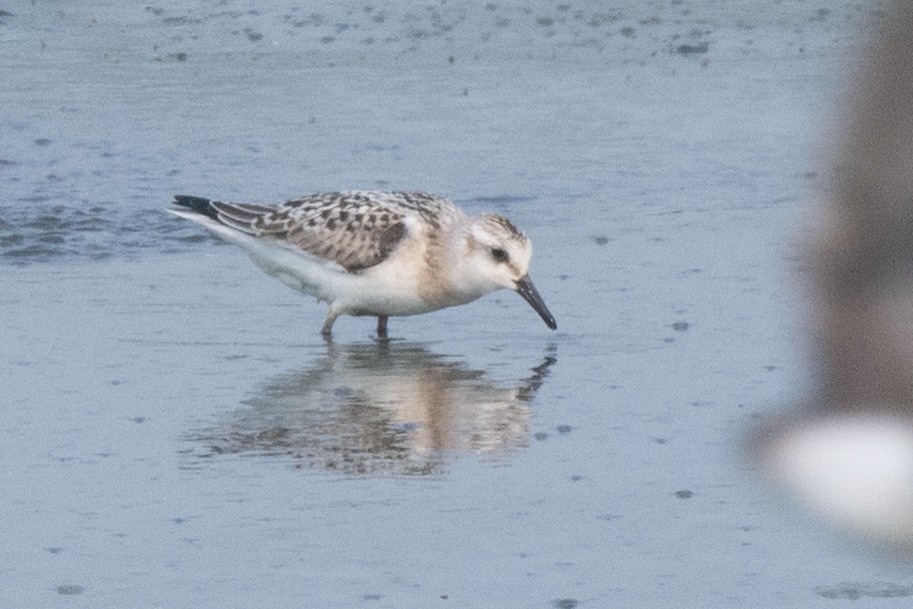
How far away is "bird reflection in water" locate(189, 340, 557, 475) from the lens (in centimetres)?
615

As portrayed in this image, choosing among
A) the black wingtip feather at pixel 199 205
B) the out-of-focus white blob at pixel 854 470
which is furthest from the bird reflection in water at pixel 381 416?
the out-of-focus white blob at pixel 854 470

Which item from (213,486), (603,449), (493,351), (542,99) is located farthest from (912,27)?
(542,99)

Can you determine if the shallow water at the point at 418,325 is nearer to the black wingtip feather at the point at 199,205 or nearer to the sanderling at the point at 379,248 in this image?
the sanderling at the point at 379,248

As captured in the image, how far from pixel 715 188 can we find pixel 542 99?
123 inches

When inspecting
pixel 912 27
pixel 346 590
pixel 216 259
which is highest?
pixel 912 27

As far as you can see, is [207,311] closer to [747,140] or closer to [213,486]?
[213,486]

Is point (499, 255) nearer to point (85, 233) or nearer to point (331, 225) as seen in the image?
point (331, 225)

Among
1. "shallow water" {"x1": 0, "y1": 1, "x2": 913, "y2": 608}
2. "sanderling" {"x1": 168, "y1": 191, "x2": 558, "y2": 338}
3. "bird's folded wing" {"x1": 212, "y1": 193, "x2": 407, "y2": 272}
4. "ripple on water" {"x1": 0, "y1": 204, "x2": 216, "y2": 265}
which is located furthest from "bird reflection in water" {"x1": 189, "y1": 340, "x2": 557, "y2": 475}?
"ripple on water" {"x1": 0, "y1": 204, "x2": 216, "y2": 265}

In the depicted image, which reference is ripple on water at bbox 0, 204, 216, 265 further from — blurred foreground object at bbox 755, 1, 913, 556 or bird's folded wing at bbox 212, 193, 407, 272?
blurred foreground object at bbox 755, 1, 913, 556

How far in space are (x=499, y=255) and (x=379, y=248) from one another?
2.44 ft

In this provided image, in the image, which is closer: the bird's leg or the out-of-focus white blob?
the out-of-focus white blob

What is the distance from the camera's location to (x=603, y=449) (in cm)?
617

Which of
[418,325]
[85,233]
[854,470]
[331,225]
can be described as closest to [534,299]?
[418,325]

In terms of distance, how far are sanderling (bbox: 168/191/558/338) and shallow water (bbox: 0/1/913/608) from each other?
0.22 metres
